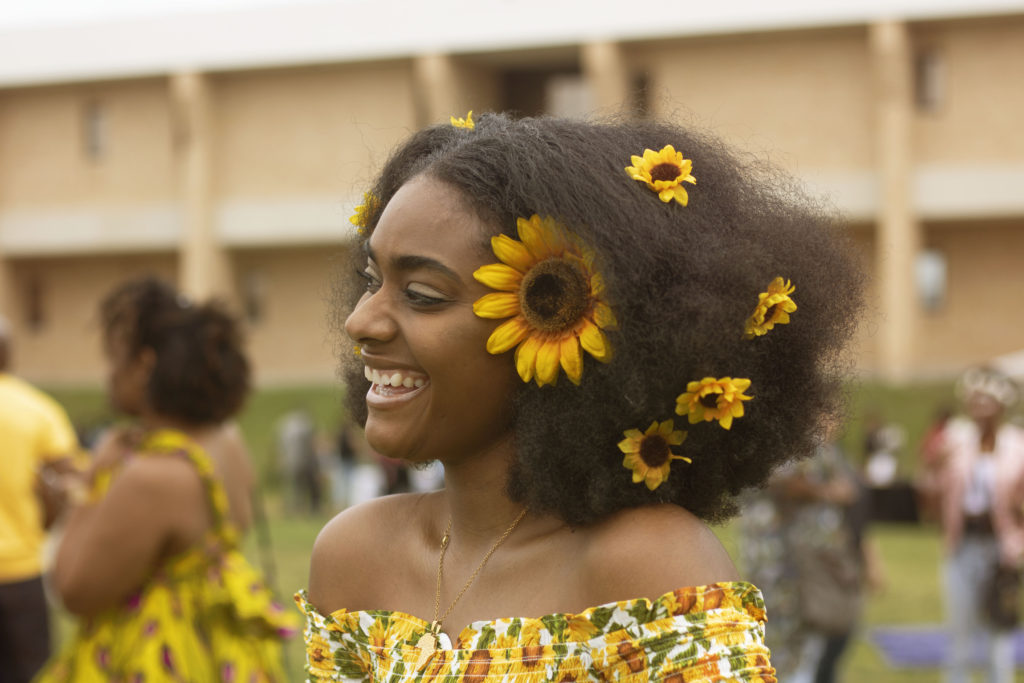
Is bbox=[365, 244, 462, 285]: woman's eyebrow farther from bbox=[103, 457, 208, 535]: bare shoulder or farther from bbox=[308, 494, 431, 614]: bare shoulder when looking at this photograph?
bbox=[103, 457, 208, 535]: bare shoulder

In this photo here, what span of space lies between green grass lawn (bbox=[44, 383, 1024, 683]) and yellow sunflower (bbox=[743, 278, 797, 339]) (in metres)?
0.40

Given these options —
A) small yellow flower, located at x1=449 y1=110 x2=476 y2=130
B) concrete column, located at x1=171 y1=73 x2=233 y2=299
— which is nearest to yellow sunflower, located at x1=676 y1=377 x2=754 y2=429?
small yellow flower, located at x1=449 y1=110 x2=476 y2=130

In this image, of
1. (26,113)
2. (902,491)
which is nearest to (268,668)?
(902,491)

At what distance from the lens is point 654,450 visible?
197cm

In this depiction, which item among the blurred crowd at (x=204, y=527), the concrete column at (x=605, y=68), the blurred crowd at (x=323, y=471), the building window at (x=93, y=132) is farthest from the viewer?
the building window at (x=93, y=132)

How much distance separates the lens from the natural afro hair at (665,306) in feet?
6.34

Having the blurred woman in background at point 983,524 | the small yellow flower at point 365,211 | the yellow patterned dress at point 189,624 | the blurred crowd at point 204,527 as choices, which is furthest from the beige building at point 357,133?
the small yellow flower at point 365,211

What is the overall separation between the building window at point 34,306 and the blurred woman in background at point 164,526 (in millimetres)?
34312

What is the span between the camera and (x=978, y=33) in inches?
1150

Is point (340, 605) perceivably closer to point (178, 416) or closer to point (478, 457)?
point (478, 457)

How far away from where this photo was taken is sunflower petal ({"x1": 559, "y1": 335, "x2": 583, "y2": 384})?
1957mm

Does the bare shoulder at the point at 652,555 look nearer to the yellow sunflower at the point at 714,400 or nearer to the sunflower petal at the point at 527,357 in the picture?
the yellow sunflower at the point at 714,400

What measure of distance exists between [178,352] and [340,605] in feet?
7.45

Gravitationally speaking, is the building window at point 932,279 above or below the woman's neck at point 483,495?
above
